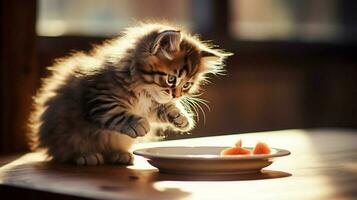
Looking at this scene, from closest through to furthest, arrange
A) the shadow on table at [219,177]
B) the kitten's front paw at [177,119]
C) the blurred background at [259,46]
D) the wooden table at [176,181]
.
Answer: the wooden table at [176,181] < the shadow on table at [219,177] < the kitten's front paw at [177,119] < the blurred background at [259,46]

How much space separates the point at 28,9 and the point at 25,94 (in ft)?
0.88

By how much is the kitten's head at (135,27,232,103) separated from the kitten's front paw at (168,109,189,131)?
7 cm

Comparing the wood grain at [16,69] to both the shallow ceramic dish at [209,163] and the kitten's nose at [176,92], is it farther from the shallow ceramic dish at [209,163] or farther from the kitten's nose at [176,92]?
the shallow ceramic dish at [209,163]

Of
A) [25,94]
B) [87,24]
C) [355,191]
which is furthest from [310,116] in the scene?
[355,191]

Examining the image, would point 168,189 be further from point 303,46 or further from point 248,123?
point 303,46

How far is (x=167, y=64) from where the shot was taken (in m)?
1.99

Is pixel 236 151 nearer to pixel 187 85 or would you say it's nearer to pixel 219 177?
pixel 219 177

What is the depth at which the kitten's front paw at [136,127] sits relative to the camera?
6.26 feet

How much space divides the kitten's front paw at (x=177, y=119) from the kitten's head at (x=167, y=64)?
7cm

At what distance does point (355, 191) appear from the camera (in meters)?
1.50

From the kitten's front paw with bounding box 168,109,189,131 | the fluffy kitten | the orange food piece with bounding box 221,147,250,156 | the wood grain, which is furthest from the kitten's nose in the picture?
the wood grain

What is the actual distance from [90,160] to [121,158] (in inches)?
3.1

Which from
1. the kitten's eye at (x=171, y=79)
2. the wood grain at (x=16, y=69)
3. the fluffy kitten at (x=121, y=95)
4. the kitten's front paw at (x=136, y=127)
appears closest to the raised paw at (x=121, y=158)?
the fluffy kitten at (x=121, y=95)

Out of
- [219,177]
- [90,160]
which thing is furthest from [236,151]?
[90,160]
